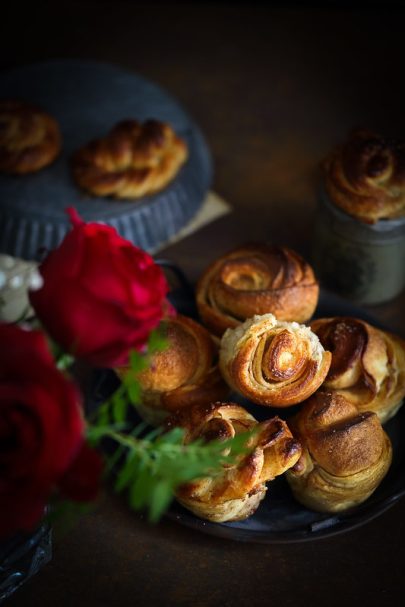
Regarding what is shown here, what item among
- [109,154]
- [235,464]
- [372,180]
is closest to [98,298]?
[235,464]

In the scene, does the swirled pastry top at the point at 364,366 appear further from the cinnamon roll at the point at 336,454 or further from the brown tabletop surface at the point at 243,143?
the brown tabletop surface at the point at 243,143

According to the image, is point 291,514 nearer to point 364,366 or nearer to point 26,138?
point 364,366

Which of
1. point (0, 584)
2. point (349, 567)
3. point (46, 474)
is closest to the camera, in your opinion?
point (46, 474)

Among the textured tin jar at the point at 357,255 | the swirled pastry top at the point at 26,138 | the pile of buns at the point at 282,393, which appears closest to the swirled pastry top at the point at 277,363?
the pile of buns at the point at 282,393

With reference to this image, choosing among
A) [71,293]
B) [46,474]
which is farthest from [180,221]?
[46,474]

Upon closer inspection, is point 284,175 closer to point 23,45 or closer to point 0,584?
point 23,45

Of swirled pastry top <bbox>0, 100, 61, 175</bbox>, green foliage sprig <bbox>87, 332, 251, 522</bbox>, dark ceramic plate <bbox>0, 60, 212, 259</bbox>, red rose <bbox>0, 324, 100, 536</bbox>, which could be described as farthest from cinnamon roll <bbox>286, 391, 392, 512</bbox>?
swirled pastry top <bbox>0, 100, 61, 175</bbox>
